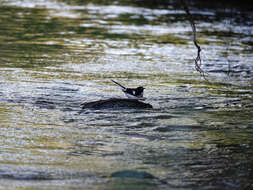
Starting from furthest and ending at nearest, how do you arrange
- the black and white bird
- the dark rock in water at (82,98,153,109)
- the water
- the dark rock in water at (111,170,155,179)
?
1. the dark rock in water at (82,98,153,109)
2. the black and white bird
3. the water
4. the dark rock in water at (111,170,155,179)

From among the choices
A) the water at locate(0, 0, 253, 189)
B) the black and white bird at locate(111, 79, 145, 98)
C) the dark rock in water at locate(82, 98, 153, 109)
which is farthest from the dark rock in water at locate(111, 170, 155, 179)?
the dark rock in water at locate(82, 98, 153, 109)

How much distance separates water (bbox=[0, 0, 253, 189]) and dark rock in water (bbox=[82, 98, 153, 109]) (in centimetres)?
13

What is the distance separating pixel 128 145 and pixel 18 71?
5.05 meters

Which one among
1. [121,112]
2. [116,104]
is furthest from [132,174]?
[116,104]

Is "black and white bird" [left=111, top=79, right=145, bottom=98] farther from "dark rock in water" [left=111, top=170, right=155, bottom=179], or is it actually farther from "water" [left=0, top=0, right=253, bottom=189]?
"dark rock in water" [left=111, top=170, right=155, bottom=179]

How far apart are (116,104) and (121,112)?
0.75 feet

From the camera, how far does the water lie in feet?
19.1

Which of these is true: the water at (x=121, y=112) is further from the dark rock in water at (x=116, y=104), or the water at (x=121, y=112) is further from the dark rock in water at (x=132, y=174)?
the dark rock in water at (x=116, y=104)

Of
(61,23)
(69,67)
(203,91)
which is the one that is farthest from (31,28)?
(203,91)

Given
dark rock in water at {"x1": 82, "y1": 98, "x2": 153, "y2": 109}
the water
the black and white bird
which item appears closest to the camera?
the water

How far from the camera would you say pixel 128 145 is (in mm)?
6750

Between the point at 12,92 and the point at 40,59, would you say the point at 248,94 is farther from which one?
the point at 40,59

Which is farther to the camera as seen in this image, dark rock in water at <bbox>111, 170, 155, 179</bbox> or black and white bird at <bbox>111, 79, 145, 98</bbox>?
black and white bird at <bbox>111, 79, 145, 98</bbox>

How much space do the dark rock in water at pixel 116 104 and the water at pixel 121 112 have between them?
13cm
